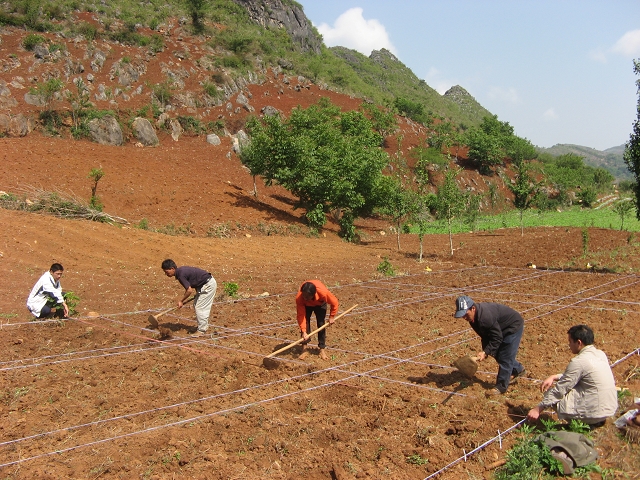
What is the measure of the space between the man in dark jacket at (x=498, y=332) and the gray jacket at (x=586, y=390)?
43.8 inches

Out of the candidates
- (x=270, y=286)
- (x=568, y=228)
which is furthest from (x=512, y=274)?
(x=568, y=228)

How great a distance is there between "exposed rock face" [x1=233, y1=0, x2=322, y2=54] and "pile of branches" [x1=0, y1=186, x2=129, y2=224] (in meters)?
52.7

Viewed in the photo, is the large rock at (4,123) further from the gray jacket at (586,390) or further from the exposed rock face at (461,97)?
the exposed rock face at (461,97)

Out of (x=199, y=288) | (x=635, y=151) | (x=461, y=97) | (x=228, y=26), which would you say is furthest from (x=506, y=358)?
(x=461, y=97)

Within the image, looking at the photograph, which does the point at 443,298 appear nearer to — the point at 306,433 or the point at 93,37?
the point at 306,433

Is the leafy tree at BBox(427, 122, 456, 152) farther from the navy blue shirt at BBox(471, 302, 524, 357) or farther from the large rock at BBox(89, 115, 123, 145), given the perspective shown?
the navy blue shirt at BBox(471, 302, 524, 357)

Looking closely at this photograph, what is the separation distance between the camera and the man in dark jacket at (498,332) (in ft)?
19.1

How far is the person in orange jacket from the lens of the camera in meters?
6.92

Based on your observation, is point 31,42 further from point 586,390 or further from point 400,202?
point 586,390

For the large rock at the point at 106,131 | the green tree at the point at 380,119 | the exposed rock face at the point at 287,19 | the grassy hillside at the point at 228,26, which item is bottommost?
the large rock at the point at 106,131

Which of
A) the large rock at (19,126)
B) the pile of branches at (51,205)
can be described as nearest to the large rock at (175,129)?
the large rock at (19,126)

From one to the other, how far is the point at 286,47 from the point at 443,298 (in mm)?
54432

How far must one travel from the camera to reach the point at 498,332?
5824 millimetres

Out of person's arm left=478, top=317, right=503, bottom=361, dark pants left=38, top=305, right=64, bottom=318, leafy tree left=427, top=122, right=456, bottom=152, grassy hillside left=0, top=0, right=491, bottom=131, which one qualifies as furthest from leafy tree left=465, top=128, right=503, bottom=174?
person's arm left=478, top=317, right=503, bottom=361
